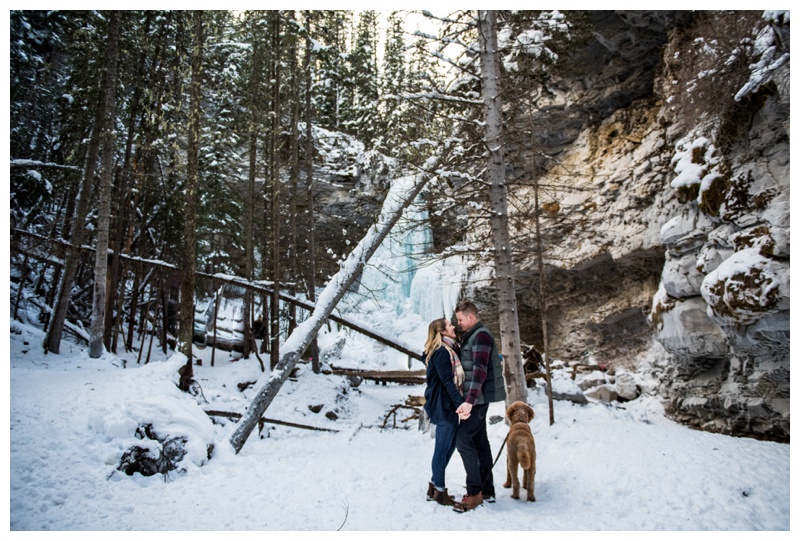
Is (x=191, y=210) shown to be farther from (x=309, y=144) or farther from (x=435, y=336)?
(x=435, y=336)

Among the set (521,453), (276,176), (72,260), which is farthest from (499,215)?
(72,260)

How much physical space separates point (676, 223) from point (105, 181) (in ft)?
35.3

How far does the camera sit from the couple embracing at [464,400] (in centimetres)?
289

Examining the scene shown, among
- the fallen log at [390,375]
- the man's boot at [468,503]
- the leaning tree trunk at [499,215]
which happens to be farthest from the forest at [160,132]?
the man's boot at [468,503]

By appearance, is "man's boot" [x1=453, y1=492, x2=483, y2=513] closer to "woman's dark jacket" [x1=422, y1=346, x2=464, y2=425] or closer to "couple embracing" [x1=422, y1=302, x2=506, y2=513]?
"couple embracing" [x1=422, y1=302, x2=506, y2=513]

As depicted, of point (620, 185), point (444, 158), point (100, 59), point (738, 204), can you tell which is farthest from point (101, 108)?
point (620, 185)

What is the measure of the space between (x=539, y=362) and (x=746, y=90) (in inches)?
247

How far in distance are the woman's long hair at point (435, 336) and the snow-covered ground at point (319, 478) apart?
3.69 feet

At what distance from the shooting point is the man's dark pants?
2.90 m

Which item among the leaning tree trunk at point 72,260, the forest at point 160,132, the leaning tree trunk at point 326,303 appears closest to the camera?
the leaning tree trunk at point 326,303

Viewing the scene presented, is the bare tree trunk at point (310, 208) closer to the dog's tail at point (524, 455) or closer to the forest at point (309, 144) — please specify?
the forest at point (309, 144)

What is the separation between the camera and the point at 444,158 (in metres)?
5.83

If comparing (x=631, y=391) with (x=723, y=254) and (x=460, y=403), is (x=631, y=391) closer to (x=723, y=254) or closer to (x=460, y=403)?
(x=723, y=254)

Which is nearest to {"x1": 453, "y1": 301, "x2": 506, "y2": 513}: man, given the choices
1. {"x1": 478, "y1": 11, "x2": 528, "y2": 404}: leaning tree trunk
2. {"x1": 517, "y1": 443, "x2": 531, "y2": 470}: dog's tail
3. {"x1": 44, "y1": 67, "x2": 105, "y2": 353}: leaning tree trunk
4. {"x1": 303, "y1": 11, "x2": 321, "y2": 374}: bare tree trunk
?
{"x1": 517, "y1": 443, "x2": 531, "y2": 470}: dog's tail
